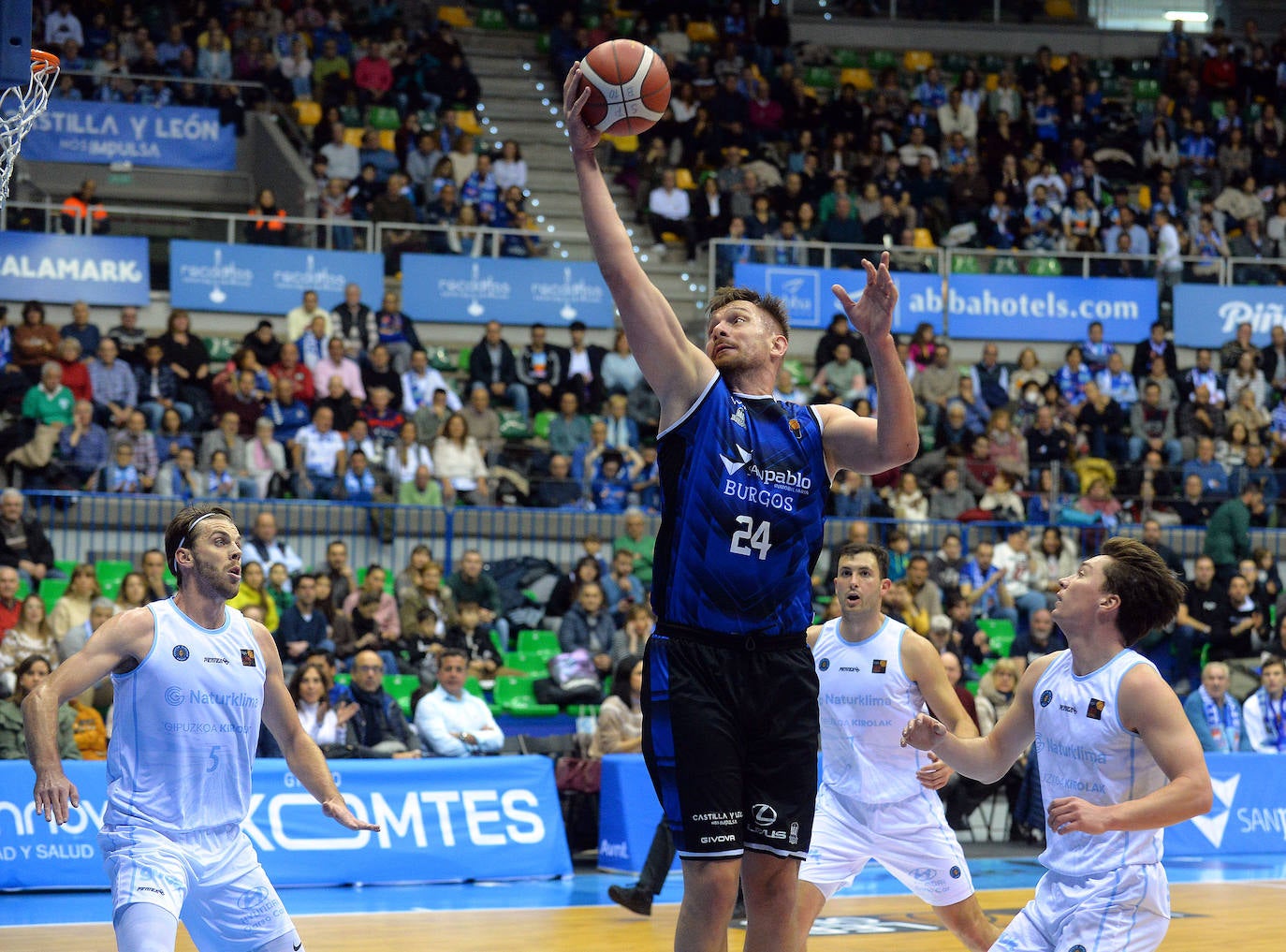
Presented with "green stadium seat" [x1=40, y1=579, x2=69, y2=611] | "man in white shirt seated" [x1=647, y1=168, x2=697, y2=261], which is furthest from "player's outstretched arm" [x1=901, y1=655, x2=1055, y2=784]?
"man in white shirt seated" [x1=647, y1=168, x2=697, y2=261]

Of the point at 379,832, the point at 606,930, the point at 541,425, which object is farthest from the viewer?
the point at 541,425

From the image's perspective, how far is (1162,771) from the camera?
16.8 feet

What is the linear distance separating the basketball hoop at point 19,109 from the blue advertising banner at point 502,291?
1096 cm

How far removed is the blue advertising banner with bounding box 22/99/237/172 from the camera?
20.6 metres

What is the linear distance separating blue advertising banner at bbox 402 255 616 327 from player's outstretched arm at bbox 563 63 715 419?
50.8ft

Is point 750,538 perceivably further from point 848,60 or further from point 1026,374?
point 848,60

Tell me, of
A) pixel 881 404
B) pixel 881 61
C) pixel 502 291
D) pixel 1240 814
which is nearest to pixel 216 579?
pixel 881 404

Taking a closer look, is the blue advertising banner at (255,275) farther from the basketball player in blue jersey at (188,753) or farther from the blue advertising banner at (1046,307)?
the basketball player in blue jersey at (188,753)

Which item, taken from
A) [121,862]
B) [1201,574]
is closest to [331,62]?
[1201,574]

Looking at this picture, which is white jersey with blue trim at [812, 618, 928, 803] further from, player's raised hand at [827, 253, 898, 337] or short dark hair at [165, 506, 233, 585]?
player's raised hand at [827, 253, 898, 337]

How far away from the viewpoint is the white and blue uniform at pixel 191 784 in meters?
5.68

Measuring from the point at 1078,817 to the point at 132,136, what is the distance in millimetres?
18806

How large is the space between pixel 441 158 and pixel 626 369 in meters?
4.40

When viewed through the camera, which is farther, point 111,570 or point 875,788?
point 111,570
